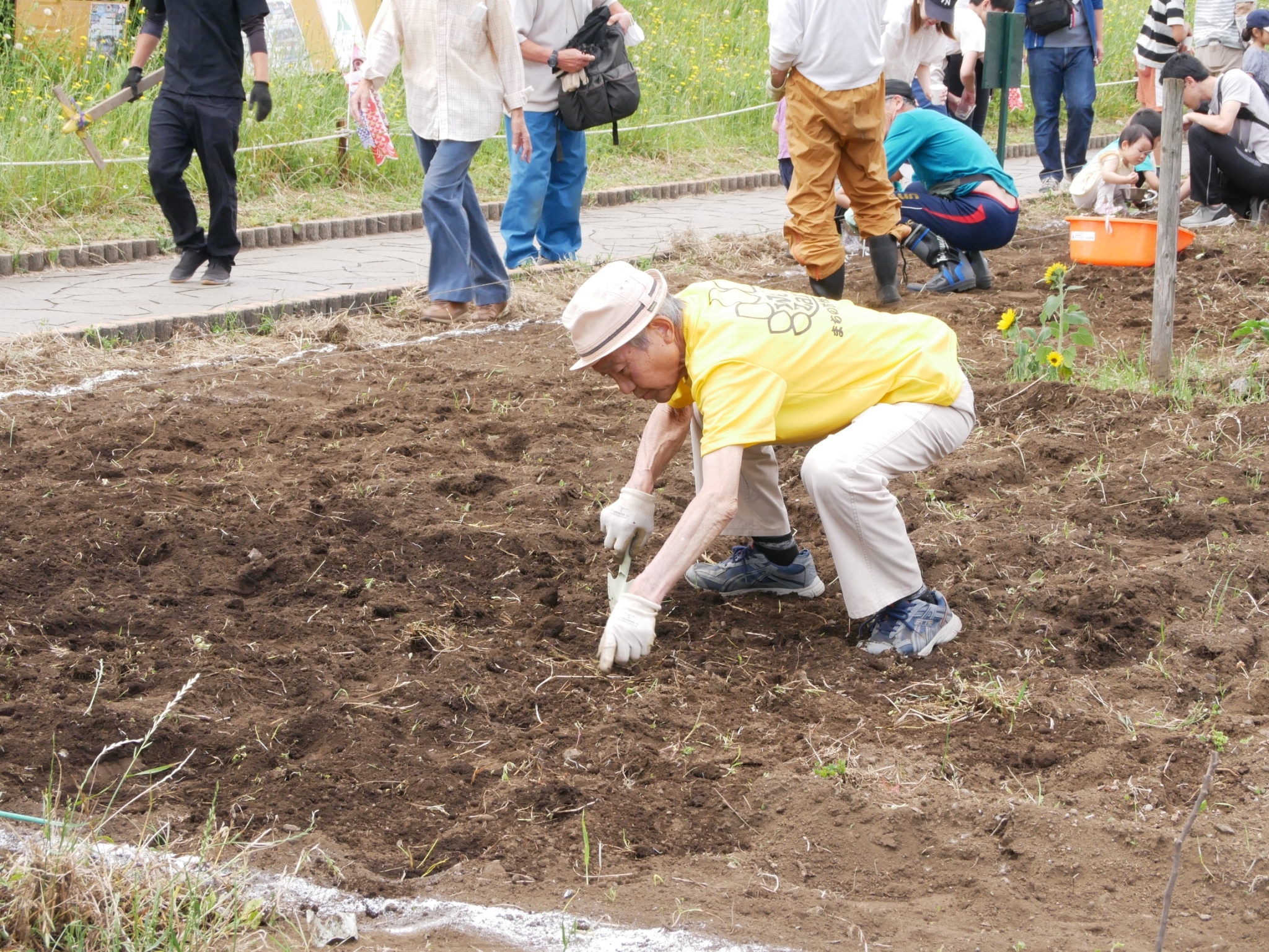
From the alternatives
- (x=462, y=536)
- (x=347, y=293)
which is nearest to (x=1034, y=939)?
(x=462, y=536)

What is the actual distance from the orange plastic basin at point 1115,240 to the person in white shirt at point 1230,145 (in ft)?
6.69

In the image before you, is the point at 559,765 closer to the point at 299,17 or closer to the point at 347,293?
the point at 347,293

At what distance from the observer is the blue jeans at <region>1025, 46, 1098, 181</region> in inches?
421

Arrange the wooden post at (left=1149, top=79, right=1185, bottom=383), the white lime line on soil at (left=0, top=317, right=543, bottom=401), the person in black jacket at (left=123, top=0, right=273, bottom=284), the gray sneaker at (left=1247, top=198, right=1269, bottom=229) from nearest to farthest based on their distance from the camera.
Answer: the wooden post at (left=1149, top=79, right=1185, bottom=383) < the white lime line on soil at (left=0, top=317, right=543, bottom=401) < the person in black jacket at (left=123, top=0, right=273, bottom=284) < the gray sneaker at (left=1247, top=198, right=1269, bottom=229)

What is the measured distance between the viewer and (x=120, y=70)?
10789mm

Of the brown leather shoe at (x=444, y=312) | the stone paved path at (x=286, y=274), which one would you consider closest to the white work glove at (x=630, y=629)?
the brown leather shoe at (x=444, y=312)

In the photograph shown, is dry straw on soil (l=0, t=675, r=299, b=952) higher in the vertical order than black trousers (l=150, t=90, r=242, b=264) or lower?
lower

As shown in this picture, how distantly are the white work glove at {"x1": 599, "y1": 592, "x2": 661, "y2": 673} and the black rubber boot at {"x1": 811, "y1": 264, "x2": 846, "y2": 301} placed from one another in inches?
149

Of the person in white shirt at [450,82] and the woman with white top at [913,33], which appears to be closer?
the person in white shirt at [450,82]

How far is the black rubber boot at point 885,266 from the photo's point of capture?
699cm

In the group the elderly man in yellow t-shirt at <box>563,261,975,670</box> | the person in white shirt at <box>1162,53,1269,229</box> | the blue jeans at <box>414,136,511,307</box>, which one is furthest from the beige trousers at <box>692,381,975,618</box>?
the person in white shirt at <box>1162,53,1269,229</box>

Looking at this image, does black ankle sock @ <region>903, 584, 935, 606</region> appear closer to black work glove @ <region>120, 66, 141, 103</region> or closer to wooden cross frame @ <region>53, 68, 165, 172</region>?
wooden cross frame @ <region>53, 68, 165, 172</region>

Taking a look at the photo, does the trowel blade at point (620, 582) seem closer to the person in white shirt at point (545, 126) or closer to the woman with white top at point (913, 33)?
the person in white shirt at point (545, 126)

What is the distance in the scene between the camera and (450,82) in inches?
261
